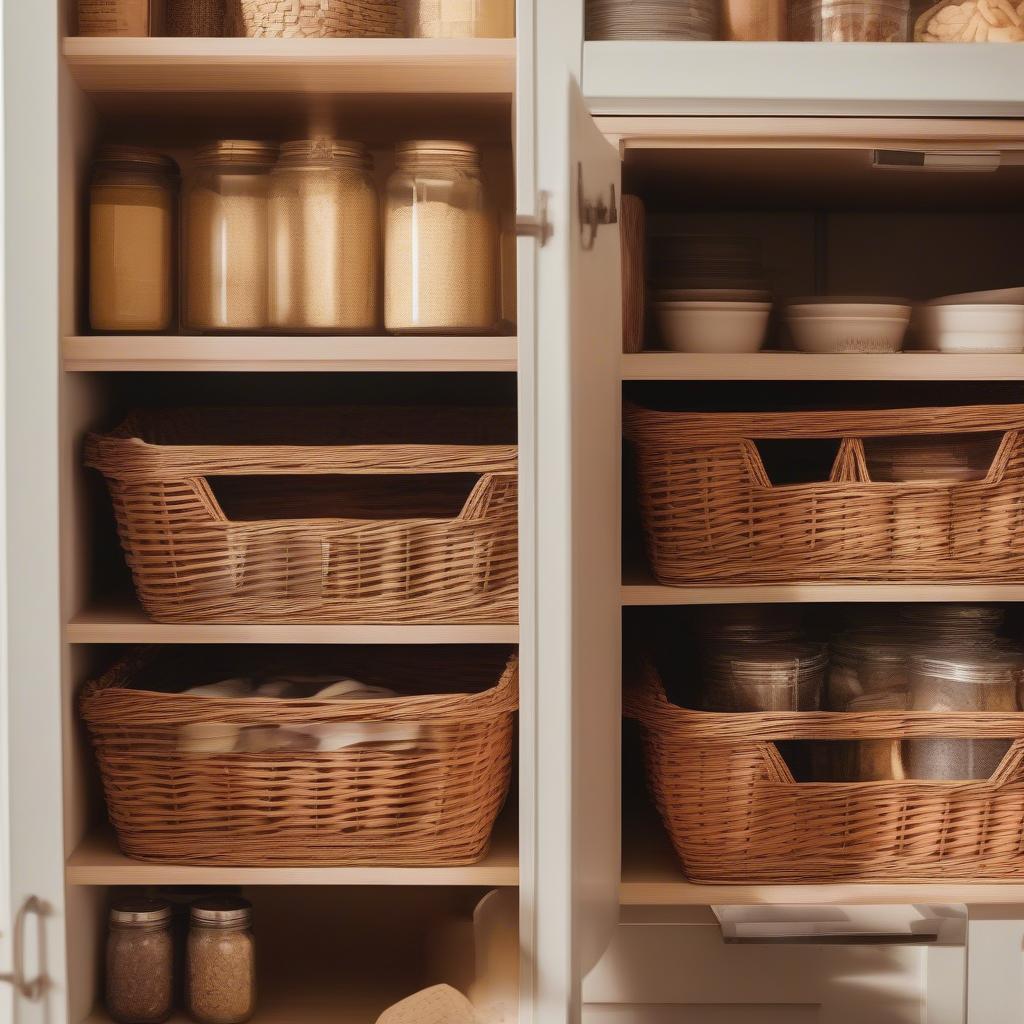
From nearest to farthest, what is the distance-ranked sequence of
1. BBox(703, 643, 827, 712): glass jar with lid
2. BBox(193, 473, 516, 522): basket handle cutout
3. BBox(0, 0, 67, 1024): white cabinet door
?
BBox(0, 0, 67, 1024): white cabinet door
BBox(703, 643, 827, 712): glass jar with lid
BBox(193, 473, 516, 522): basket handle cutout

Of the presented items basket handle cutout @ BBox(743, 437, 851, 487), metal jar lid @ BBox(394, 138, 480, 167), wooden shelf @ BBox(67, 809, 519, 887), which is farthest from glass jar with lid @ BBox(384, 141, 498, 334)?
wooden shelf @ BBox(67, 809, 519, 887)

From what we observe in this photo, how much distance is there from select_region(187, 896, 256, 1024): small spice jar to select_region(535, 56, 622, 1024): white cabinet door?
1.11ft

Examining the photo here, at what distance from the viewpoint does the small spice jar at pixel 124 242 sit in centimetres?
119

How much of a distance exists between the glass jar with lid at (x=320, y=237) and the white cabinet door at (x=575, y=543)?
0.73 ft

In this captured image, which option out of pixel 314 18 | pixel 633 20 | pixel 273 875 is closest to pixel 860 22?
pixel 633 20

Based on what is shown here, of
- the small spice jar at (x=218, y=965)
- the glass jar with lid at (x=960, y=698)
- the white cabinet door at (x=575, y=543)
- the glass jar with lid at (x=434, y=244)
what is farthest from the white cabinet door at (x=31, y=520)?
the glass jar with lid at (x=960, y=698)

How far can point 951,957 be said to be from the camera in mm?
1178

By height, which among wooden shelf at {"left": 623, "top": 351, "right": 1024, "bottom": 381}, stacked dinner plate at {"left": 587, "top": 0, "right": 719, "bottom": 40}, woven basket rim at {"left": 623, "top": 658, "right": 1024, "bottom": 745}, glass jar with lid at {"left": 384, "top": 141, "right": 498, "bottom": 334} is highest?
stacked dinner plate at {"left": 587, "top": 0, "right": 719, "bottom": 40}

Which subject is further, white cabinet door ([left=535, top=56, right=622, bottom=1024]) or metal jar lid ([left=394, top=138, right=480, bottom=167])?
metal jar lid ([left=394, top=138, right=480, bottom=167])

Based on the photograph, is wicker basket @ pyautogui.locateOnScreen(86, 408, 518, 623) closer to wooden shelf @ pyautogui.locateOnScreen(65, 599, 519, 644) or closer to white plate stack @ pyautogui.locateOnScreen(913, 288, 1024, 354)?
wooden shelf @ pyautogui.locateOnScreen(65, 599, 519, 644)

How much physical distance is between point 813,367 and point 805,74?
0.30 meters

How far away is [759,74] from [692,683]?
2.19ft

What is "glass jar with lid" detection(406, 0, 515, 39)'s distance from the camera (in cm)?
117

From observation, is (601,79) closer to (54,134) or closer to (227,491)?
(54,134)
